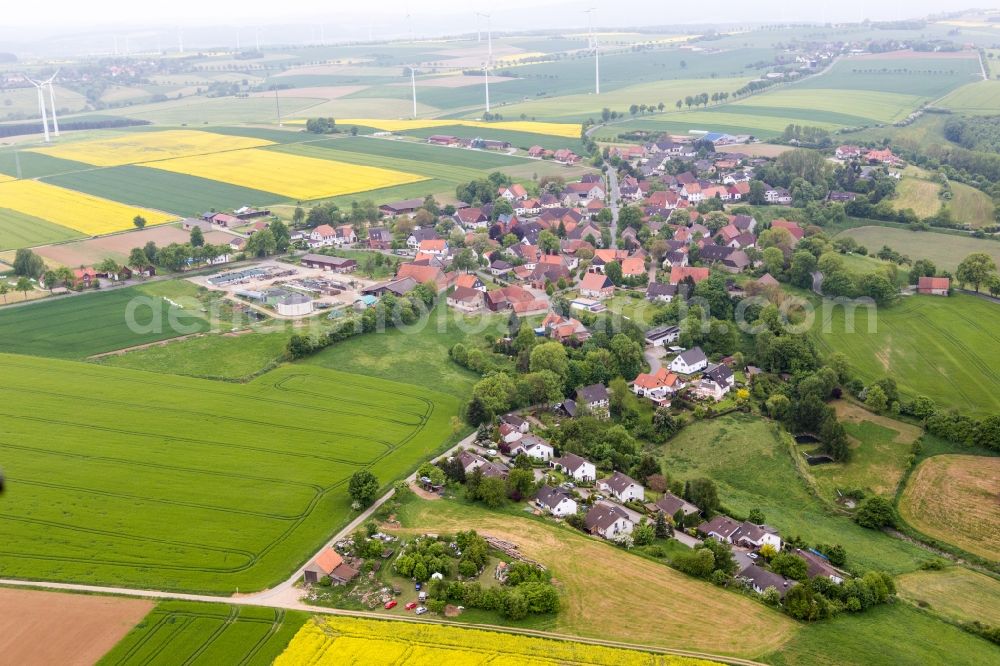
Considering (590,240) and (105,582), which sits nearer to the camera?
(105,582)

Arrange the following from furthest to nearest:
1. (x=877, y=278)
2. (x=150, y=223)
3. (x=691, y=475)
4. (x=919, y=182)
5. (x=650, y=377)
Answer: (x=919, y=182) < (x=150, y=223) < (x=877, y=278) < (x=650, y=377) < (x=691, y=475)

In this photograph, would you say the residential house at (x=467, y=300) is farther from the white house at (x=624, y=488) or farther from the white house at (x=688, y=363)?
the white house at (x=624, y=488)

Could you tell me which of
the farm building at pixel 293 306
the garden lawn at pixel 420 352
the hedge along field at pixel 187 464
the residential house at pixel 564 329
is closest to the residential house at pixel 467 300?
the garden lawn at pixel 420 352

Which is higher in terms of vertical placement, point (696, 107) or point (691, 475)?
point (696, 107)

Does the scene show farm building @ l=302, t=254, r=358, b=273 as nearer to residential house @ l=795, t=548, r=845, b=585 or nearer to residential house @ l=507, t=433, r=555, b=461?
residential house @ l=507, t=433, r=555, b=461

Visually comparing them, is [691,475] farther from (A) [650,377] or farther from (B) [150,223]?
(B) [150,223]

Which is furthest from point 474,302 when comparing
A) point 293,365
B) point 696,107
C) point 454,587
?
point 696,107

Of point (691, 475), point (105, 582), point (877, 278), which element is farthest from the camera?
point (877, 278)
